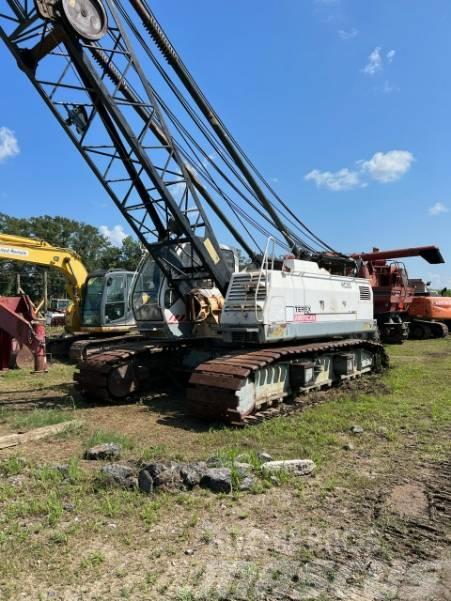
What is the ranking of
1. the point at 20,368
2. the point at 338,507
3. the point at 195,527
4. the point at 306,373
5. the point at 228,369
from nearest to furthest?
the point at 195,527 → the point at 338,507 → the point at 228,369 → the point at 306,373 → the point at 20,368

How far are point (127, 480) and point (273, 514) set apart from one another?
1367 millimetres

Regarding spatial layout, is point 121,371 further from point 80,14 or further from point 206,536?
point 80,14

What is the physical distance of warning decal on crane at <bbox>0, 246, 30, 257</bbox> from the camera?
42.6 feet

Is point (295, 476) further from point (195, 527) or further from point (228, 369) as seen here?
point (228, 369)

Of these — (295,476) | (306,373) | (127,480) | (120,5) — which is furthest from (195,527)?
(120,5)

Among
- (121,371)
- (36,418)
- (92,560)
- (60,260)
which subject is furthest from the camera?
(60,260)

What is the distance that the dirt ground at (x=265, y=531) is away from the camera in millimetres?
3094

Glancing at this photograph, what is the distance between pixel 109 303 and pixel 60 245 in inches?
2257

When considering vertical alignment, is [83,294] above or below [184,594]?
above

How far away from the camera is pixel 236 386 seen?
6.75 meters

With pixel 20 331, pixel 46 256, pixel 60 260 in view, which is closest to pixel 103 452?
pixel 20 331

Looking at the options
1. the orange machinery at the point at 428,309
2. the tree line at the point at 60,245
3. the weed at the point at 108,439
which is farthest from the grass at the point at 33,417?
the tree line at the point at 60,245

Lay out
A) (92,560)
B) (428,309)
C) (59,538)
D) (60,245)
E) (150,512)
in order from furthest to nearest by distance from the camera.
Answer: (60,245), (428,309), (150,512), (59,538), (92,560)

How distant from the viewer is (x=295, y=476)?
4906mm
